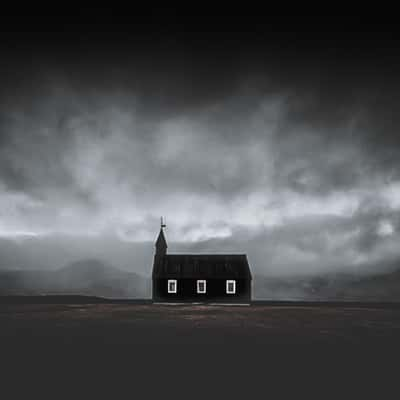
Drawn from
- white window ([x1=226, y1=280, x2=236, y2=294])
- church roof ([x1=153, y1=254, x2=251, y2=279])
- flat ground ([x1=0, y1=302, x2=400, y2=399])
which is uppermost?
church roof ([x1=153, y1=254, x2=251, y2=279])

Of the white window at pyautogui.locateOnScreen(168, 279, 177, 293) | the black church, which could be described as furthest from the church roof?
the white window at pyautogui.locateOnScreen(168, 279, 177, 293)

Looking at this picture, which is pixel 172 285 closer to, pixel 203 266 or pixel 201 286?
pixel 201 286

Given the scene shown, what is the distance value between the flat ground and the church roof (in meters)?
19.6

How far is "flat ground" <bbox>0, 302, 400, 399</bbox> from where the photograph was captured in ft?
32.3

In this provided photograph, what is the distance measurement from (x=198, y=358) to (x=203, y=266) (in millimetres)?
28924

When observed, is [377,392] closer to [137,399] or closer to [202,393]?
[202,393]

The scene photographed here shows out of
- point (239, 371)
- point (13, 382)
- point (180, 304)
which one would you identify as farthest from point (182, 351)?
point (180, 304)

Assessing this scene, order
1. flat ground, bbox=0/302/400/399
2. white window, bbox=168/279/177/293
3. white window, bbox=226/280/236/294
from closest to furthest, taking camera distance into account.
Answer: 1. flat ground, bbox=0/302/400/399
2. white window, bbox=226/280/236/294
3. white window, bbox=168/279/177/293

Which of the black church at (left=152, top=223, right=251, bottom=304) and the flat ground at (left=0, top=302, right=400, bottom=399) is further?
the black church at (left=152, top=223, right=251, bottom=304)

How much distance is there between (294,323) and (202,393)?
16.3 meters

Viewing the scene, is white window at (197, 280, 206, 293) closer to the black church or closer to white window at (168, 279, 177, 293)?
the black church

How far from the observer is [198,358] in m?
12.9

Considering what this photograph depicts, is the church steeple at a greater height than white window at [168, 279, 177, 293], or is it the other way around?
the church steeple

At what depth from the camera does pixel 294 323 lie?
23250mm
